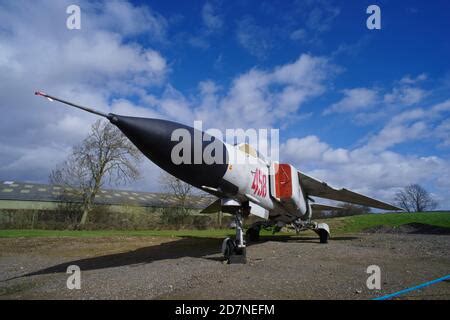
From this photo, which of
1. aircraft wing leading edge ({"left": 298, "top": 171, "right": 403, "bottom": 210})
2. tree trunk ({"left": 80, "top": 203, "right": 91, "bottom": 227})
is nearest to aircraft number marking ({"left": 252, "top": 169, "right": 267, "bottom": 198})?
aircraft wing leading edge ({"left": 298, "top": 171, "right": 403, "bottom": 210})

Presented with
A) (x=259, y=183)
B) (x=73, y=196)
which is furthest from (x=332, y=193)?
(x=73, y=196)

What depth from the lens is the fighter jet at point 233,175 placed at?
208 inches

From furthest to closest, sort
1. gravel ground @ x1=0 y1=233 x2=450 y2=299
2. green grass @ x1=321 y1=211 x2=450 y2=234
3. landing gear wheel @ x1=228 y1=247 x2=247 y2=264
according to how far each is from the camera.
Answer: green grass @ x1=321 y1=211 x2=450 y2=234, landing gear wheel @ x1=228 y1=247 x2=247 y2=264, gravel ground @ x1=0 y1=233 x2=450 y2=299

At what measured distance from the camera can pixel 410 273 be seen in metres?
6.23

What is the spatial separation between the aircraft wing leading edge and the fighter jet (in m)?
0.04

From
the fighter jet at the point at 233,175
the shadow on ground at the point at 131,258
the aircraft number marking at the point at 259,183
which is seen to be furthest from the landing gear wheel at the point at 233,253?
the aircraft number marking at the point at 259,183

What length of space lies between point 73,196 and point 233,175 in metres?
28.9

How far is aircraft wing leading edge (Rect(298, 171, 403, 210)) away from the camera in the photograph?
12.1m

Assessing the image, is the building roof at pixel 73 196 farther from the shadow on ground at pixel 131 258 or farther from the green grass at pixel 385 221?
the shadow on ground at pixel 131 258

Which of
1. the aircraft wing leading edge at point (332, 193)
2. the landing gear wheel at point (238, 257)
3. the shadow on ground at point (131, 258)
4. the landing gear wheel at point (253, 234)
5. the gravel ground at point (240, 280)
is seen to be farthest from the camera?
the landing gear wheel at point (253, 234)

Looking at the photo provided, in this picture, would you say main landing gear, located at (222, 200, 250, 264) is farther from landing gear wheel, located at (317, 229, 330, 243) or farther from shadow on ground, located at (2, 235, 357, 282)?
landing gear wheel, located at (317, 229, 330, 243)

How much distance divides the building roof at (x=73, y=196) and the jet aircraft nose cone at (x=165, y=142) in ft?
92.5

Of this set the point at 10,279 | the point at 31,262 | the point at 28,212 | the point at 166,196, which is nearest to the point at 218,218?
the point at 166,196
